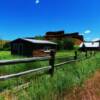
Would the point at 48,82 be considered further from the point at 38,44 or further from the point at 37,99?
the point at 38,44

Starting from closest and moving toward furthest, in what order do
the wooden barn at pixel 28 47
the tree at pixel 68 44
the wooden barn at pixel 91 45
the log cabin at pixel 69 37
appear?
the wooden barn at pixel 28 47, the tree at pixel 68 44, the wooden barn at pixel 91 45, the log cabin at pixel 69 37

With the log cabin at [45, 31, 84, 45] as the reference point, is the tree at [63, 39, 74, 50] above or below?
below

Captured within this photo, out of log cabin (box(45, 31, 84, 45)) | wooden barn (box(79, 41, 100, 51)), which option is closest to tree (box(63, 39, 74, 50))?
wooden barn (box(79, 41, 100, 51))

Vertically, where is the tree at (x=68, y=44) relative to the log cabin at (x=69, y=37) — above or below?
below

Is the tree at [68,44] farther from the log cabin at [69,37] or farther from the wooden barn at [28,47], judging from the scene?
the wooden barn at [28,47]

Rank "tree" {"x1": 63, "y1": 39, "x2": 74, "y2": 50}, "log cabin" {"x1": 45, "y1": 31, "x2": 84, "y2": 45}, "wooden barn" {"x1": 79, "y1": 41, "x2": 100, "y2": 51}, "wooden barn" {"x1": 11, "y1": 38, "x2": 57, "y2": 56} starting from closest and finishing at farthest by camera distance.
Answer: "wooden barn" {"x1": 11, "y1": 38, "x2": 57, "y2": 56} → "tree" {"x1": 63, "y1": 39, "x2": 74, "y2": 50} → "wooden barn" {"x1": 79, "y1": 41, "x2": 100, "y2": 51} → "log cabin" {"x1": 45, "y1": 31, "x2": 84, "y2": 45}

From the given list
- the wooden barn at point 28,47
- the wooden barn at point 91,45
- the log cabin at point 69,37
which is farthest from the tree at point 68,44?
the wooden barn at point 28,47

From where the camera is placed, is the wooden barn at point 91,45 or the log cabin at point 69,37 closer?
the wooden barn at point 91,45

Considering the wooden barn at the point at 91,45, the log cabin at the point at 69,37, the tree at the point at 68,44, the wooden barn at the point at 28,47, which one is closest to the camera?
the wooden barn at the point at 28,47

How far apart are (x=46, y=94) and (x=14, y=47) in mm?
45288

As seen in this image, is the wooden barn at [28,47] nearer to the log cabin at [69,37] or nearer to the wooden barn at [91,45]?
the wooden barn at [91,45]

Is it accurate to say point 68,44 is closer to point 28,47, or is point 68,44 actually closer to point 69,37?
point 28,47

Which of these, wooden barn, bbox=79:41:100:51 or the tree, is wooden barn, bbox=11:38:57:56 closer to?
the tree

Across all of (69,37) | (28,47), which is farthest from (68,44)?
(69,37)
